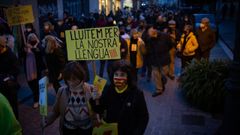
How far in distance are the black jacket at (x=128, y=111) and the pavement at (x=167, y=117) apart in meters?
2.61

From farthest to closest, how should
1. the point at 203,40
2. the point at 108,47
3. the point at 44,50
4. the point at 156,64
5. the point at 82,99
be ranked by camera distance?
the point at 203,40, the point at 156,64, the point at 44,50, the point at 108,47, the point at 82,99

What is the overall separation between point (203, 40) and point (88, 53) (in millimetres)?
5193

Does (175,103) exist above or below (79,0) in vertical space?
below

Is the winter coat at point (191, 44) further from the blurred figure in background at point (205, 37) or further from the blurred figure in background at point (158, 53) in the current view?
the blurred figure in background at point (158, 53)

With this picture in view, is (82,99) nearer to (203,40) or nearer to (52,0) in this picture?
(203,40)

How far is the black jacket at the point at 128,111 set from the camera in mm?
3557

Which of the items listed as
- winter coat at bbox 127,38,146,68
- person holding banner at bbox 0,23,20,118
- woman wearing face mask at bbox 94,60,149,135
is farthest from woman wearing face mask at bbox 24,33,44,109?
woman wearing face mask at bbox 94,60,149,135

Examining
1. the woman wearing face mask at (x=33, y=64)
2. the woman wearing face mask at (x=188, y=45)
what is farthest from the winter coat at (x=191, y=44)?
the woman wearing face mask at (x=33, y=64)

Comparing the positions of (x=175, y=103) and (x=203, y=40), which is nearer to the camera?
(x=175, y=103)

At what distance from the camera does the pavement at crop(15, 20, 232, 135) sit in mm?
6250

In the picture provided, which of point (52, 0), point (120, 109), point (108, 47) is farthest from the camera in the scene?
point (52, 0)

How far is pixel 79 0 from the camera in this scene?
25484 mm

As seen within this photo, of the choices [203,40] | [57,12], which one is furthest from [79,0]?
[203,40]

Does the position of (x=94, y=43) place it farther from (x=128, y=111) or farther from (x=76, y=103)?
(x=128, y=111)
